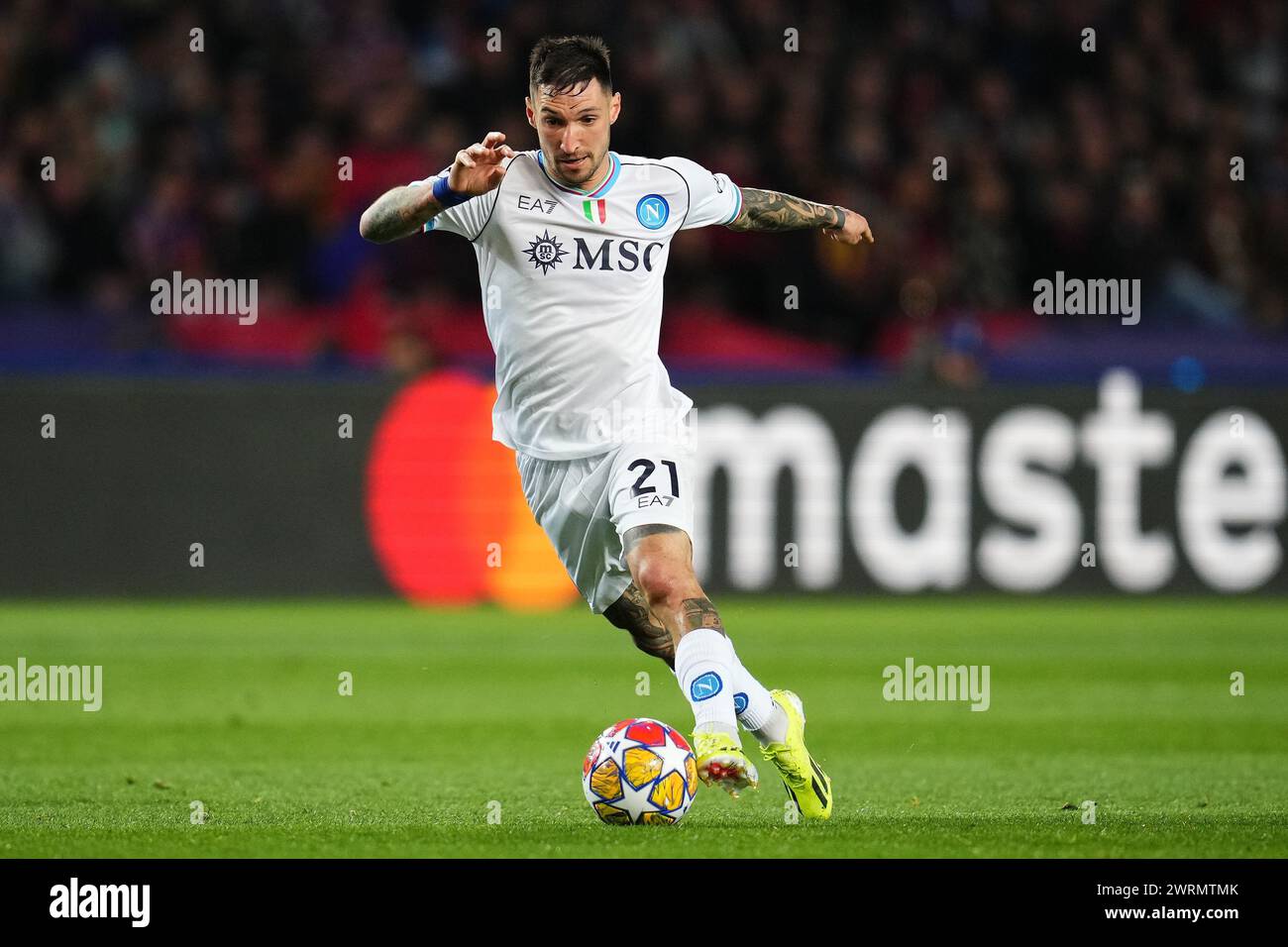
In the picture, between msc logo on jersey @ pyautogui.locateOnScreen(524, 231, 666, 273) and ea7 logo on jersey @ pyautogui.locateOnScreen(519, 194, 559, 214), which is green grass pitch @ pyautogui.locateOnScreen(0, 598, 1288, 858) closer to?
msc logo on jersey @ pyautogui.locateOnScreen(524, 231, 666, 273)

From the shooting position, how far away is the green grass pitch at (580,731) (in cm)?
640

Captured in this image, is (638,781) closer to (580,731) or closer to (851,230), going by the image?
(851,230)

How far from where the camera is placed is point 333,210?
16.3 m

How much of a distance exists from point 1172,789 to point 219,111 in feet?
36.9

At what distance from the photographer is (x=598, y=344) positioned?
6852mm

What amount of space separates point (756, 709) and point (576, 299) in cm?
149

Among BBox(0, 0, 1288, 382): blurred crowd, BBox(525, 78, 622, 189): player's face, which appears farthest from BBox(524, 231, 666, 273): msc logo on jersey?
BBox(0, 0, 1288, 382): blurred crowd

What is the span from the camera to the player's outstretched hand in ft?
20.4

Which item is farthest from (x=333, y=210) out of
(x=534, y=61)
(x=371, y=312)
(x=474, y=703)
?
(x=534, y=61)

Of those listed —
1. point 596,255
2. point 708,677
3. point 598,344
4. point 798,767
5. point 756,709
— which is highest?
point 596,255

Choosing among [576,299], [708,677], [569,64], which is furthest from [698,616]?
[569,64]

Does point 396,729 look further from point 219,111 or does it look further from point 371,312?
point 219,111

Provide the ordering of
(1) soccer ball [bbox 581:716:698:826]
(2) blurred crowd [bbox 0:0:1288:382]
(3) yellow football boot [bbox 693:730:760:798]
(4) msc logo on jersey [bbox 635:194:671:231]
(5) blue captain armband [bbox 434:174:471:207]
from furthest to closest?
(2) blurred crowd [bbox 0:0:1288:382] < (4) msc logo on jersey [bbox 635:194:671:231] < (1) soccer ball [bbox 581:716:698:826] < (5) blue captain armband [bbox 434:174:471:207] < (3) yellow football boot [bbox 693:730:760:798]

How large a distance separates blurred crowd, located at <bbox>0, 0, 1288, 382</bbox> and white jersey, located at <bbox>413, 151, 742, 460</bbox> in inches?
330
